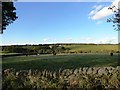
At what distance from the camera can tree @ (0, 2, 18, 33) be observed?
33.4 m

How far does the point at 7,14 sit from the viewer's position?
34031 millimetres

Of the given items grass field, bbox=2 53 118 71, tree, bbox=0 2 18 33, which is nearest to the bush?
grass field, bbox=2 53 118 71

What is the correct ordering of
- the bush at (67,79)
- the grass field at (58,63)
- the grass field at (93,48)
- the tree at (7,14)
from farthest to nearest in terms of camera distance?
the grass field at (93,48) < the tree at (7,14) < the grass field at (58,63) < the bush at (67,79)

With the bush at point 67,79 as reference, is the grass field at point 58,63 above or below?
above

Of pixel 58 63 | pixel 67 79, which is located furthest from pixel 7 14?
pixel 67 79

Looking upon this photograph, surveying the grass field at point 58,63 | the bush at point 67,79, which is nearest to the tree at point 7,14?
the grass field at point 58,63

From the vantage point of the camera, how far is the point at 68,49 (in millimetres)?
49594

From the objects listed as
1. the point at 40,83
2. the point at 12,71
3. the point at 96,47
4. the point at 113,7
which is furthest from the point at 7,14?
the point at 96,47

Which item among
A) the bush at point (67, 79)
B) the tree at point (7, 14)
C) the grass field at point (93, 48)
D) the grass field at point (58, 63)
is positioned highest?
the tree at point (7, 14)

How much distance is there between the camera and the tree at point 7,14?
33438 millimetres

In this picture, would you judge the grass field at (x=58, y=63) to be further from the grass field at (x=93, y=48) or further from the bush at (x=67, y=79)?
the grass field at (x=93, y=48)

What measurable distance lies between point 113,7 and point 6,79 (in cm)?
1216

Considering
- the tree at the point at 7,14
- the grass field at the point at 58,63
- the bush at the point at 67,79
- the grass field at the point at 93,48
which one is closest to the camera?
the bush at the point at 67,79

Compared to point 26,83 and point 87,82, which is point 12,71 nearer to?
point 26,83
